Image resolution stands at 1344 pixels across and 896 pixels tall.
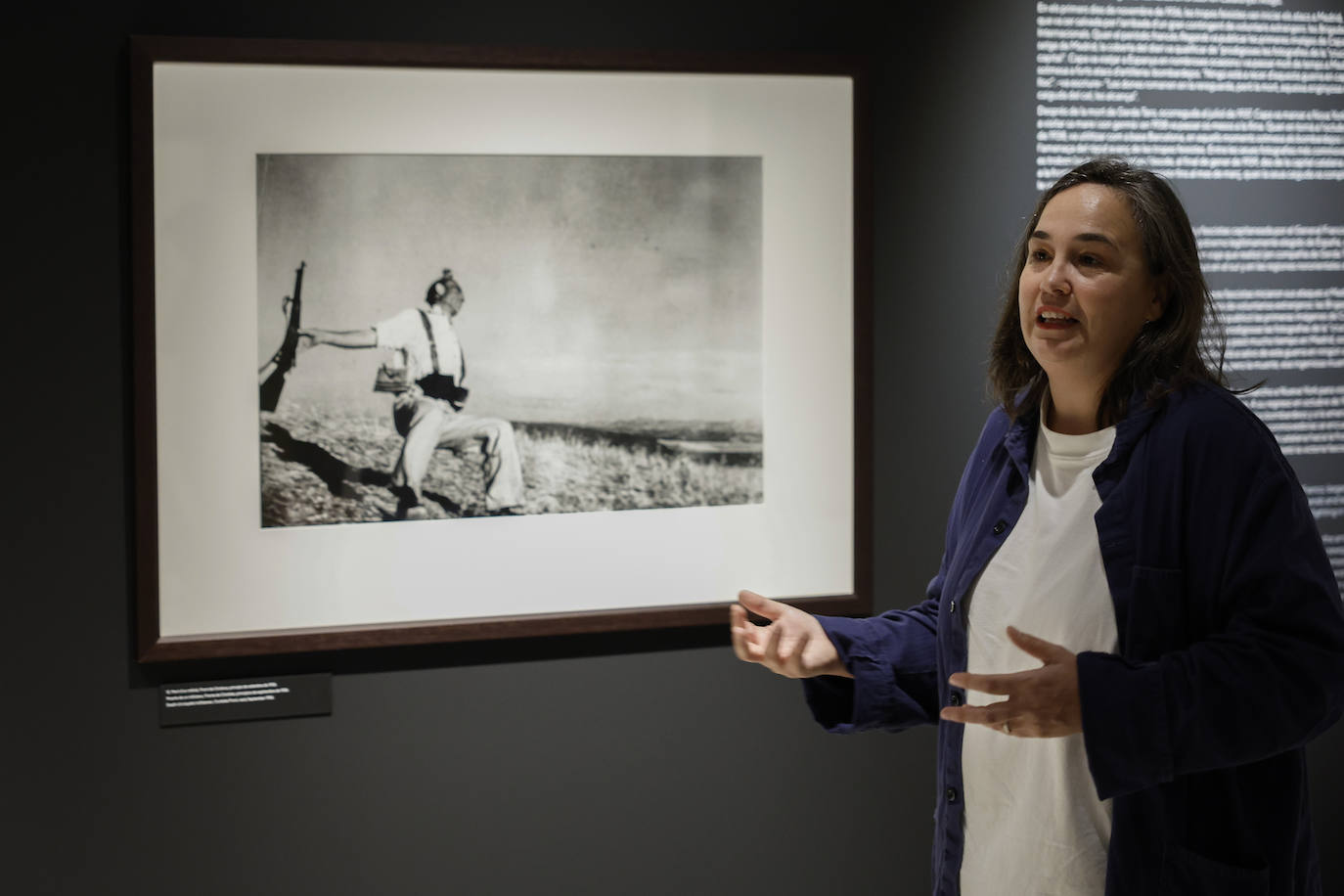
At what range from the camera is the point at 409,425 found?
2260mm

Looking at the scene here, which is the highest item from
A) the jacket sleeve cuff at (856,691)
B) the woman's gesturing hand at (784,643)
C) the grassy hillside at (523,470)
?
the grassy hillside at (523,470)

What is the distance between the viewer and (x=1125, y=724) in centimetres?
132

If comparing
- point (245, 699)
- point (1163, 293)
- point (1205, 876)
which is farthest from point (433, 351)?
point (1205, 876)

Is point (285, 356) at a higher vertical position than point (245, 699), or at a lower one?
higher


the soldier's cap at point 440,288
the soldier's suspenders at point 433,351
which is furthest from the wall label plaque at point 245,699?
the soldier's cap at point 440,288

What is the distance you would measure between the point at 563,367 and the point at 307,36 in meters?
0.78

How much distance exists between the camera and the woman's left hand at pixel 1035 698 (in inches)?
51.5

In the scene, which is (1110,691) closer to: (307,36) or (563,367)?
(563,367)

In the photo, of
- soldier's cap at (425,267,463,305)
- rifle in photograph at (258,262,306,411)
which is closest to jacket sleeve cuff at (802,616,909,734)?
soldier's cap at (425,267,463,305)

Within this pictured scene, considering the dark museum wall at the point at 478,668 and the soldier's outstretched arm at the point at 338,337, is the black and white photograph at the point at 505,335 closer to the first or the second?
the soldier's outstretched arm at the point at 338,337

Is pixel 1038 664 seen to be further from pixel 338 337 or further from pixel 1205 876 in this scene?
pixel 338 337

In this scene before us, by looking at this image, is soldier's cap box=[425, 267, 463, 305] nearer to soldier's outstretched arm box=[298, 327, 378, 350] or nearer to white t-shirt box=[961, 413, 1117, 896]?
soldier's outstretched arm box=[298, 327, 378, 350]

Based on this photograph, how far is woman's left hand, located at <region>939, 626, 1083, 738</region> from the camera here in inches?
51.5

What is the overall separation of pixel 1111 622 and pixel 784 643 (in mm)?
433
